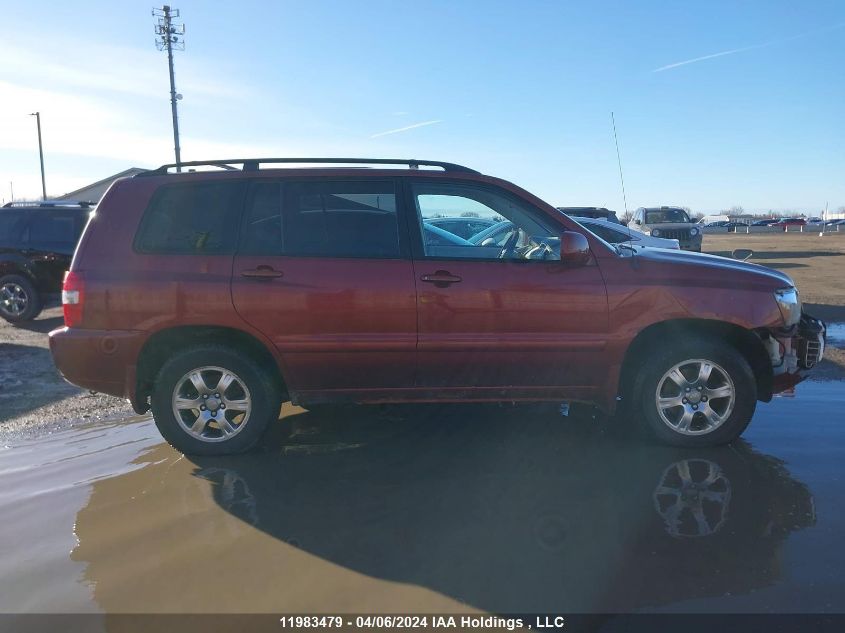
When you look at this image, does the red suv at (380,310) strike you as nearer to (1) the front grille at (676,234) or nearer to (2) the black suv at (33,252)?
(2) the black suv at (33,252)

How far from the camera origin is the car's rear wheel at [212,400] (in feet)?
14.5

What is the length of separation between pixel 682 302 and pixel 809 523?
1.51m

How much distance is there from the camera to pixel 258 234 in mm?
4457

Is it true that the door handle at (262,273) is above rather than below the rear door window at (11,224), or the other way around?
below

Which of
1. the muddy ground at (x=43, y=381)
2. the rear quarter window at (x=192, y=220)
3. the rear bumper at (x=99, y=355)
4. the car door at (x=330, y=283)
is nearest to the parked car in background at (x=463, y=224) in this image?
the car door at (x=330, y=283)

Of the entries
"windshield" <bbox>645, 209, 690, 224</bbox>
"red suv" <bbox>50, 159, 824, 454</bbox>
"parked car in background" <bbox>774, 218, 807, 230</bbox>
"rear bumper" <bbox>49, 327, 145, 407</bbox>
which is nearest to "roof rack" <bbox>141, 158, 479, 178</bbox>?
"red suv" <bbox>50, 159, 824, 454</bbox>

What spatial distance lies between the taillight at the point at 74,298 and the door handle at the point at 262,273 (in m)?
1.05

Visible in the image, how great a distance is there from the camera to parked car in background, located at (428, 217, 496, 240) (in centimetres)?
471

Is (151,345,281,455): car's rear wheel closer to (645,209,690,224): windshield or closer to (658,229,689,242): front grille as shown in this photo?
(658,229,689,242): front grille

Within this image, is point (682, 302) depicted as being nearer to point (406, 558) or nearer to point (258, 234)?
point (406, 558)

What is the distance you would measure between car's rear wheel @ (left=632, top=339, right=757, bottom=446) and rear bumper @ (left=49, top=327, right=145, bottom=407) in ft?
11.1

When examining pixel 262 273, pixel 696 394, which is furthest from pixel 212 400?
pixel 696 394

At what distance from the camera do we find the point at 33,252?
1082cm

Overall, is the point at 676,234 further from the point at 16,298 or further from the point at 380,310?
the point at 380,310
